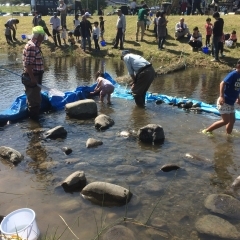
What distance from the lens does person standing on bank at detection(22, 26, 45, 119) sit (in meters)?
7.04

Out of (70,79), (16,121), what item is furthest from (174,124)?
(70,79)

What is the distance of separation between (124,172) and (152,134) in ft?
4.75

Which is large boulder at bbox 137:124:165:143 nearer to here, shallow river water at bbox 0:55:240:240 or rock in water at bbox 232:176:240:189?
shallow river water at bbox 0:55:240:240

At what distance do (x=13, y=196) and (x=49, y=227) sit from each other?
3.09 feet

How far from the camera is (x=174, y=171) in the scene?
17.5 feet

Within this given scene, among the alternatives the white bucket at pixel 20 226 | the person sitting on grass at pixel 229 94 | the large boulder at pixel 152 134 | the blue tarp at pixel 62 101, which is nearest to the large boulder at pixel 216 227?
the white bucket at pixel 20 226

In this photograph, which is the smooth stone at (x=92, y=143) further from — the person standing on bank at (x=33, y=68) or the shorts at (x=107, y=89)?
the shorts at (x=107, y=89)

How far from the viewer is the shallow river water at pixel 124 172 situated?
13.6 feet

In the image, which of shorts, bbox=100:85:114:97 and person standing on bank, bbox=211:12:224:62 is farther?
person standing on bank, bbox=211:12:224:62

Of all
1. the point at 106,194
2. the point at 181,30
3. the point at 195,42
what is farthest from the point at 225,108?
the point at 181,30

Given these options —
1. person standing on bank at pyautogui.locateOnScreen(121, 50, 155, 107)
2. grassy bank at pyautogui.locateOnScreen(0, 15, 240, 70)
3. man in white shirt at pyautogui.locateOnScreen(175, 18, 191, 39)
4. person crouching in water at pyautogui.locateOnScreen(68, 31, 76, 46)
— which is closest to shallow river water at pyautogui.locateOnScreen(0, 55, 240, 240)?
person standing on bank at pyautogui.locateOnScreen(121, 50, 155, 107)

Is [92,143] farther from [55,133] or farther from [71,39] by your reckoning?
[71,39]

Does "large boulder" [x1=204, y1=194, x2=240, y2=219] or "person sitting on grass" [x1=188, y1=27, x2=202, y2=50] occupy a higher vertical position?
"person sitting on grass" [x1=188, y1=27, x2=202, y2=50]

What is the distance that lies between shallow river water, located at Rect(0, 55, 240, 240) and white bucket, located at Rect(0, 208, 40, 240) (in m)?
0.39
